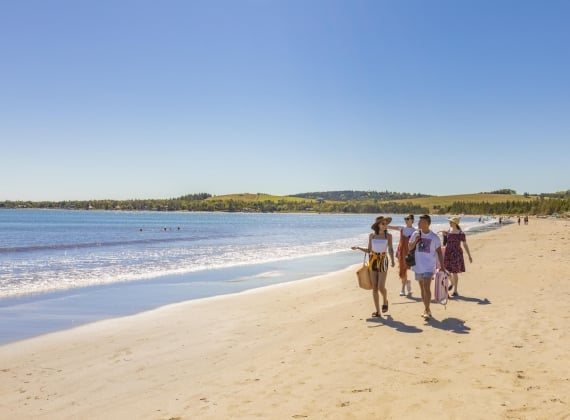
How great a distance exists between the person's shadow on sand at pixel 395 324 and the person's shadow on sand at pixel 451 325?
456mm

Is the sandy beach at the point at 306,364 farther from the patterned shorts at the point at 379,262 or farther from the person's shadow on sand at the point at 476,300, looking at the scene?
the patterned shorts at the point at 379,262

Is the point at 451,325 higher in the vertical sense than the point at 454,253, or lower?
lower

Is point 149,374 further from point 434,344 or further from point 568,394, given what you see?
point 568,394

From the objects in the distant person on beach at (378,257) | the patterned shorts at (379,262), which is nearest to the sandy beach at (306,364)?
the distant person on beach at (378,257)

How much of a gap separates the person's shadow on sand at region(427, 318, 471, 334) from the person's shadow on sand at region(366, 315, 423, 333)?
46 centimetres

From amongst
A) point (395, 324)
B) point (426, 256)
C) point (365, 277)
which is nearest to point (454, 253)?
point (426, 256)

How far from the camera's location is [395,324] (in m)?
8.73

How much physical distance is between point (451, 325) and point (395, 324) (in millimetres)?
978

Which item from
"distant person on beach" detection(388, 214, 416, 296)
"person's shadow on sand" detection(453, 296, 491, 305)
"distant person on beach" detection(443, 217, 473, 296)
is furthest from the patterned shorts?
"distant person on beach" detection(443, 217, 473, 296)

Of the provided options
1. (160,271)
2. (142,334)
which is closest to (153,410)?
(142,334)

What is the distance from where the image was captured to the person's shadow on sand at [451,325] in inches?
322

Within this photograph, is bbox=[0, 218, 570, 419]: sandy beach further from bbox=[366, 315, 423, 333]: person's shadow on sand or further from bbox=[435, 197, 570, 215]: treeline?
bbox=[435, 197, 570, 215]: treeline

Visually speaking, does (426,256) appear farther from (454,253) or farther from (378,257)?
(454,253)

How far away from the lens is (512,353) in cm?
670
